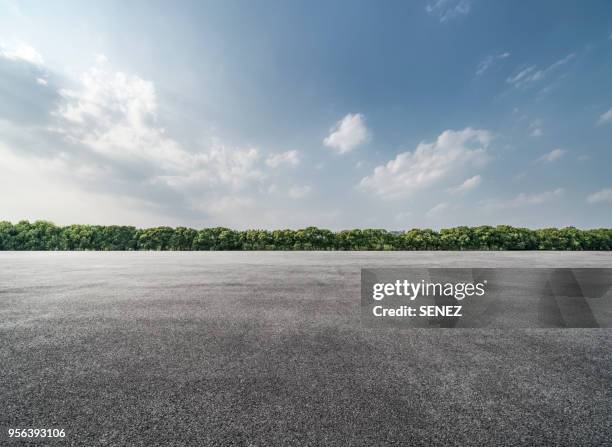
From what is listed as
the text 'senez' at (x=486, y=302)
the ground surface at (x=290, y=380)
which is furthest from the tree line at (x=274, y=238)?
the ground surface at (x=290, y=380)

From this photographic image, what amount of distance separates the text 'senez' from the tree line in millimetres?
17189

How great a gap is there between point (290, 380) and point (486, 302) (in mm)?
4868

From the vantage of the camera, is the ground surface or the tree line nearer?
the ground surface

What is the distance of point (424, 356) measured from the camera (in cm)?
305

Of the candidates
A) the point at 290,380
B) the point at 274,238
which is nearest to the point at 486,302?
the point at 290,380

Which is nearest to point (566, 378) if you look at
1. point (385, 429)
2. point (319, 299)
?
point (385, 429)

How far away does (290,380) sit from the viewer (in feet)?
8.07

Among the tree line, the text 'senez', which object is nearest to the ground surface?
the text 'senez'

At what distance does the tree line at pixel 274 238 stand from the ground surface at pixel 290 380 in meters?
21.1

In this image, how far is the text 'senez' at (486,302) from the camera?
14.4 feet

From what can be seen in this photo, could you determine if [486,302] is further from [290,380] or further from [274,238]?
[274,238]

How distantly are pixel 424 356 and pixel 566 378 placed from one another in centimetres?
121

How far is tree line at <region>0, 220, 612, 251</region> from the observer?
84.1 ft

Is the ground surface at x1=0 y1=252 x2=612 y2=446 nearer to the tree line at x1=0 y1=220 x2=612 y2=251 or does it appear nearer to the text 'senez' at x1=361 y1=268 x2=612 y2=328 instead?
the text 'senez' at x1=361 y1=268 x2=612 y2=328
